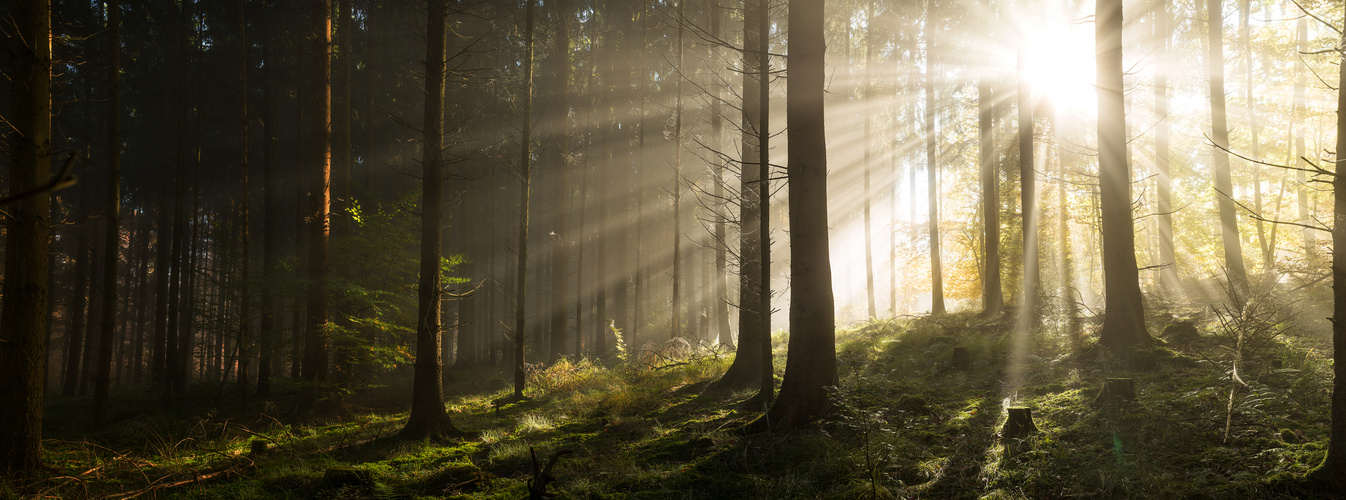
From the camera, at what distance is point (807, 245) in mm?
6891

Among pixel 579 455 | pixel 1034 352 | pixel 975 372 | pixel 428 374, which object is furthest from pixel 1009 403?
pixel 428 374

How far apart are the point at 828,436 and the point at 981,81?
39.9 ft

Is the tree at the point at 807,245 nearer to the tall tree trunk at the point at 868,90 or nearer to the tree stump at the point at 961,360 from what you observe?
the tree stump at the point at 961,360

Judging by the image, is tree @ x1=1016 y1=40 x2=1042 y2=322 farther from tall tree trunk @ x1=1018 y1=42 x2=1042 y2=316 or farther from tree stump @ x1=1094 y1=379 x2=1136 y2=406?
tree stump @ x1=1094 y1=379 x2=1136 y2=406

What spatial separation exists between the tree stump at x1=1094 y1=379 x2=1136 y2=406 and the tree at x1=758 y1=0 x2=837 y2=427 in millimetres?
2763

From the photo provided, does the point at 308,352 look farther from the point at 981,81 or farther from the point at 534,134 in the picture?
the point at 981,81

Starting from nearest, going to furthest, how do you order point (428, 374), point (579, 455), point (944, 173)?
point (579, 455), point (428, 374), point (944, 173)

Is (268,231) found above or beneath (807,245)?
above

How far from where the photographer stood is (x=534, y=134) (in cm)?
2141

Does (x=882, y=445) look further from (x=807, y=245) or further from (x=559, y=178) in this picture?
(x=559, y=178)

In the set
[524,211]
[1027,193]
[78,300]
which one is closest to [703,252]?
[1027,193]

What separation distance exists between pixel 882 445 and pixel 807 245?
2.35 m

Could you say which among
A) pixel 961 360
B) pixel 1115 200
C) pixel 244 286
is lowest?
pixel 961 360

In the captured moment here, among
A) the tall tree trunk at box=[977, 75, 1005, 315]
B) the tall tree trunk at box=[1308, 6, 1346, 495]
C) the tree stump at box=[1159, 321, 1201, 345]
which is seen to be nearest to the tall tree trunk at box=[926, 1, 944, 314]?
the tall tree trunk at box=[977, 75, 1005, 315]
